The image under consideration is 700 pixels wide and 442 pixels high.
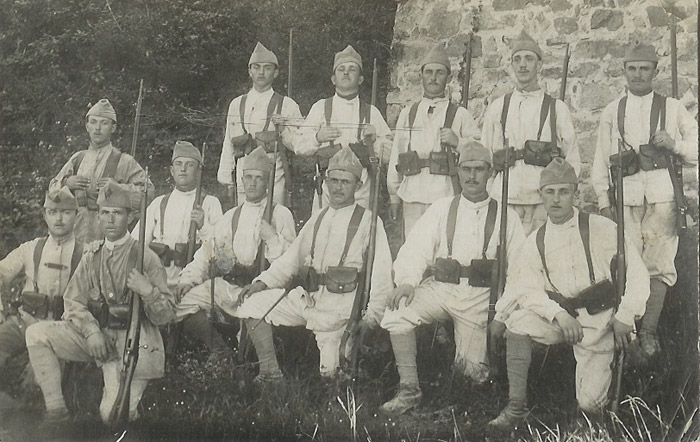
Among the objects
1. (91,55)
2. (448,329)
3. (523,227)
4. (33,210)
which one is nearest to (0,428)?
(33,210)

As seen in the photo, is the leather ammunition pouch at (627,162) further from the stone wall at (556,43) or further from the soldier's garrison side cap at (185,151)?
the soldier's garrison side cap at (185,151)

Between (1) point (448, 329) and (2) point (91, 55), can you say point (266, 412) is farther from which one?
(2) point (91, 55)

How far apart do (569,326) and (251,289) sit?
2.19m

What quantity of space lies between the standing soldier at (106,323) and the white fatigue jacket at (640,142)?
3158 millimetres

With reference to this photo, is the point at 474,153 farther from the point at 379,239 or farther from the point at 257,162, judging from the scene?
the point at 257,162

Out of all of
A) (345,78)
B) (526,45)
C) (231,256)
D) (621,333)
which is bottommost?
(621,333)

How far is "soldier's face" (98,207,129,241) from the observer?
7262mm

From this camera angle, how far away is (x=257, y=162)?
7.37 m

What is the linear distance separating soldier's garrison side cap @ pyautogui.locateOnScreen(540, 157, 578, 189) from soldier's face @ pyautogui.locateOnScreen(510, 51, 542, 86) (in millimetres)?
643

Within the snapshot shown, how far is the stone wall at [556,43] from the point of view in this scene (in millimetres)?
7142

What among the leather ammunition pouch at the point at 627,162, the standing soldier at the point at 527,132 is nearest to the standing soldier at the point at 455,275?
the standing soldier at the point at 527,132

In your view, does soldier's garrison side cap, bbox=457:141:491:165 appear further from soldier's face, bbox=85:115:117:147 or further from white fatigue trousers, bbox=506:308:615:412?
soldier's face, bbox=85:115:117:147

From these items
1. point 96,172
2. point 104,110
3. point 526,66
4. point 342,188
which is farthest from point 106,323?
point 526,66

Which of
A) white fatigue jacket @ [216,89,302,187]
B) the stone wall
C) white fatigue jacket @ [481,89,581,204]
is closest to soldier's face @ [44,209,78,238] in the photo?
white fatigue jacket @ [216,89,302,187]
